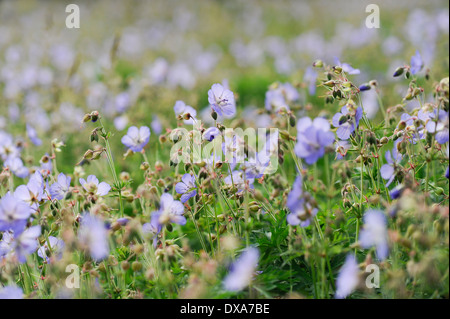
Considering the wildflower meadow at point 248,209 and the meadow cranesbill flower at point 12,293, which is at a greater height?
the wildflower meadow at point 248,209

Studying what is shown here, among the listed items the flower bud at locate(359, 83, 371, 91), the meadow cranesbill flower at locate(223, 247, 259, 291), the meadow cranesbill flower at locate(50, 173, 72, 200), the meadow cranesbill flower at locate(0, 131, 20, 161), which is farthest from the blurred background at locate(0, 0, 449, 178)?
the meadow cranesbill flower at locate(50, 173, 72, 200)

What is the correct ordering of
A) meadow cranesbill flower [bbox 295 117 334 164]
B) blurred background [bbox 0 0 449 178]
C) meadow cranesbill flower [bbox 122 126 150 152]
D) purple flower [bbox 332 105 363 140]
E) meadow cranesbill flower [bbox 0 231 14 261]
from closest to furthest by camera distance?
meadow cranesbill flower [bbox 295 117 334 164] → purple flower [bbox 332 105 363 140] → meadow cranesbill flower [bbox 0 231 14 261] → meadow cranesbill flower [bbox 122 126 150 152] → blurred background [bbox 0 0 449 178]

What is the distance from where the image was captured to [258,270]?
1.66 metres

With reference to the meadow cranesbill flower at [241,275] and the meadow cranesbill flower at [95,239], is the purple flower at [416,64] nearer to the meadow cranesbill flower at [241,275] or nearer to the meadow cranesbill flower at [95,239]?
the meadow cranesbill flower at [241,275]

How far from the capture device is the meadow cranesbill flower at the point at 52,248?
1744mm

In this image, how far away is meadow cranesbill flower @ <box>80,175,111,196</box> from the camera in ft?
5.60

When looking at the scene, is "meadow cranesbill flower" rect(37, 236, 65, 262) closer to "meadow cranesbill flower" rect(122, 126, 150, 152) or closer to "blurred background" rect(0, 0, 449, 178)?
"meadow cranesbill flower" rect(122, 126, 150, 152)

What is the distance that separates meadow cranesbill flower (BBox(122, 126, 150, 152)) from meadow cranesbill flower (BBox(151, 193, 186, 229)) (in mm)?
475

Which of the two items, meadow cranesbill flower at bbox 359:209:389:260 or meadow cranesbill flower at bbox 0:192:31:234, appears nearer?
meadow cranesbill flower at bbox 359:209:389:260

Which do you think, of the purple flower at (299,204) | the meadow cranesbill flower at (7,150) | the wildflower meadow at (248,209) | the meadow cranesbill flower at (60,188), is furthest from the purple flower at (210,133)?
the meadow cranesbill flower at (7,150)

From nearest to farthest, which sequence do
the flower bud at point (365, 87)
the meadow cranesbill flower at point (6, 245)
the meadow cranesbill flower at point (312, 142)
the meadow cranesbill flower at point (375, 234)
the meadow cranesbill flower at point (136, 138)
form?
the meadow cranesbill flower at point (375, 234)
the meadow cranesbill flower at point (312, 142)
the meadow cranesbill flower at point (6, 245)
the flower bud at point (365, 87)
the meadow cranesbill flower at point (136, 138)

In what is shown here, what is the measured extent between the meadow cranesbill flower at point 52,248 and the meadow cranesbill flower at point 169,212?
0.41 meters
